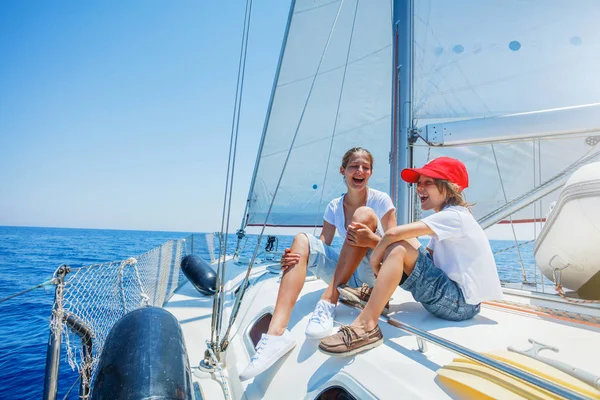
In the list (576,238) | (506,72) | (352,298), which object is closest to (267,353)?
(352,298)

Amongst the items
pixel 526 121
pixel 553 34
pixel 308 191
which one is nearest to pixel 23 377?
pixel 308 191

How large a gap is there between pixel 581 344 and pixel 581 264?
91 centimetres

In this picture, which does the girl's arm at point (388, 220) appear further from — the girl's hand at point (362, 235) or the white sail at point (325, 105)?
the white sail at point (325, 105)

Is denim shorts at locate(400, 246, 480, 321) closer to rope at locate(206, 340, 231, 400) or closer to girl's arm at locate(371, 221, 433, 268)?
girl's arm at locate(371, 221, 433, 268)

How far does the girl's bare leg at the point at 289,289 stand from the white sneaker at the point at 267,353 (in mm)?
68

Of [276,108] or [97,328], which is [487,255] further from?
[276,108]

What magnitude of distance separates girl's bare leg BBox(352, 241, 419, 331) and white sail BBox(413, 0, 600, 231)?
183 centimetres

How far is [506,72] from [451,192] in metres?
2.32

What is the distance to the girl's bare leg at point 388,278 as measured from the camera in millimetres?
1597

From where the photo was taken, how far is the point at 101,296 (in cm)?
275

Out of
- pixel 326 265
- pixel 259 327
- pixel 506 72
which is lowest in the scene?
pixel 259 327

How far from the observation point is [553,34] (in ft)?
10.7

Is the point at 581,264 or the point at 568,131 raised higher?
the point at 568,131

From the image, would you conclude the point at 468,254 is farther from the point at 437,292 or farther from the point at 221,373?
the point at 221,373
